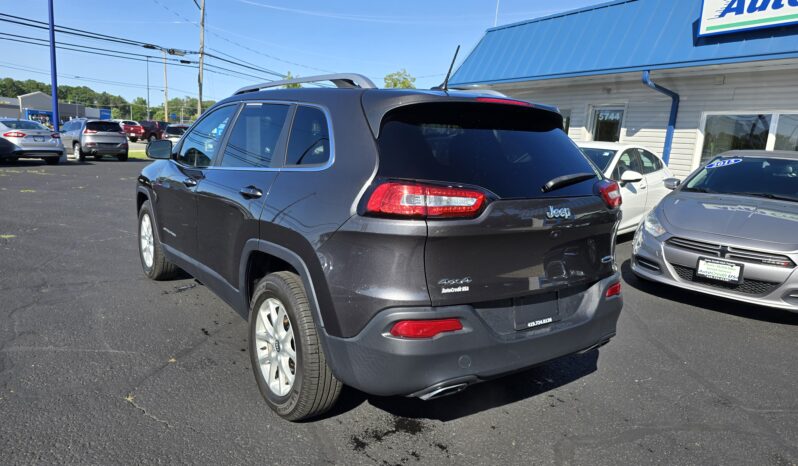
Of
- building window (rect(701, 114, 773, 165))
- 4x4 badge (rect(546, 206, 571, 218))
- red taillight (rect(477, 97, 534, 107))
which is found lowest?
4x4 badge (rect(546, 206, 571, 218))

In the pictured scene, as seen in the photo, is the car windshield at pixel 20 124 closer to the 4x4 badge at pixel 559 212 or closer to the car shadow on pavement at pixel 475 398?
the car shadow on pavement at pixel 475 398

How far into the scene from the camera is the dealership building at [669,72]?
367 inches

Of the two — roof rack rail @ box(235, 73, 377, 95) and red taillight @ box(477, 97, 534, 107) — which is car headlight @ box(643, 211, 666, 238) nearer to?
red taillight @ box(477, 97, 534, 107)

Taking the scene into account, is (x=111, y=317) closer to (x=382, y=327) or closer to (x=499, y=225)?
(x=382, y=327)

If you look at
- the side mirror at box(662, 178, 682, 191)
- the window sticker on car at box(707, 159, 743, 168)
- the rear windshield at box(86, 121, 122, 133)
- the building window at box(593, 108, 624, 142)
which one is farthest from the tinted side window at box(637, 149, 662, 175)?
the rear windshield at box(86, 121, 122, 133)

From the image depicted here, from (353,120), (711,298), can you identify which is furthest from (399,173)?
(711,298)

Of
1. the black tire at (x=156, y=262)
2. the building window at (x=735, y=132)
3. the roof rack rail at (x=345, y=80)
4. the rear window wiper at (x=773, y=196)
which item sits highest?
the building window at (x=735, y=132)

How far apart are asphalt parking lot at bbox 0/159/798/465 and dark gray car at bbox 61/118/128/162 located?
18102 millimetres

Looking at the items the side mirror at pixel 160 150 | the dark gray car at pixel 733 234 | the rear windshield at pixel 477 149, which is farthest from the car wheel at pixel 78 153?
the rear windshield at pixel 477 149

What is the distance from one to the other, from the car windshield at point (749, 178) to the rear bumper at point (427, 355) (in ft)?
14.7

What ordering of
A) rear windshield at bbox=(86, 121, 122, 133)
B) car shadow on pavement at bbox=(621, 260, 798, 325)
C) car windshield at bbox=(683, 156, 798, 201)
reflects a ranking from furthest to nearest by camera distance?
rear windshield at bbox=(86, 121, 122, 133)
car windshield at bbox=(683, 156, 798, 201)
car shadow on pavement at bbox=(621, 260, 798, 325)

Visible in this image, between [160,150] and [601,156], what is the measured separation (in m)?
6.16

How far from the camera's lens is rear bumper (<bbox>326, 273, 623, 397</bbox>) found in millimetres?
2211

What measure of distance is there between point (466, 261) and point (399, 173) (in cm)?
50
